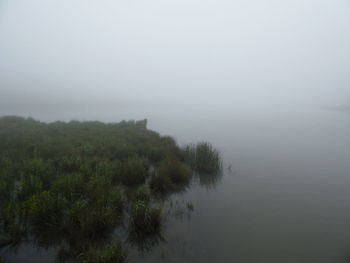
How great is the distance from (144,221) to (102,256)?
5.45 ft

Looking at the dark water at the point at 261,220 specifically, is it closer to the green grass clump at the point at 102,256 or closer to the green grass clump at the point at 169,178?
the green grass clump at the point at 169,178

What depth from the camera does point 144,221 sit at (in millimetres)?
5355

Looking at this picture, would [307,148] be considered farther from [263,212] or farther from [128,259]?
[128,259]

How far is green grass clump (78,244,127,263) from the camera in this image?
151 inches

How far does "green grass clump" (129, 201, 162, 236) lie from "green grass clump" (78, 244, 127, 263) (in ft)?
3.78

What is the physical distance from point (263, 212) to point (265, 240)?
1.68m

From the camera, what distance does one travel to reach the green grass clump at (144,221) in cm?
534

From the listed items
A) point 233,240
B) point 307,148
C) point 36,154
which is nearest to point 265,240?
point 233,240

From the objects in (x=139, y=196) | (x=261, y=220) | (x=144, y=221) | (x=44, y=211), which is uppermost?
(x=44, y=211)

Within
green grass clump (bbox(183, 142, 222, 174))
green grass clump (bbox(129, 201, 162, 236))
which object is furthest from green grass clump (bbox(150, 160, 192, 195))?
green grass clump (bbox(129, 201, 162, 236))

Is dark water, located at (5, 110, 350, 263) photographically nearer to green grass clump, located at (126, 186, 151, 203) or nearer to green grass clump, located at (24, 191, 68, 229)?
green grass clump, located at (24, 191, 68, 229)

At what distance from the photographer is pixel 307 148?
1766cm

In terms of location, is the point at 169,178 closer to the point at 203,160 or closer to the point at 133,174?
the point at 133,174

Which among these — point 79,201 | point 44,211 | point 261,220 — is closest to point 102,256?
point 79,201
